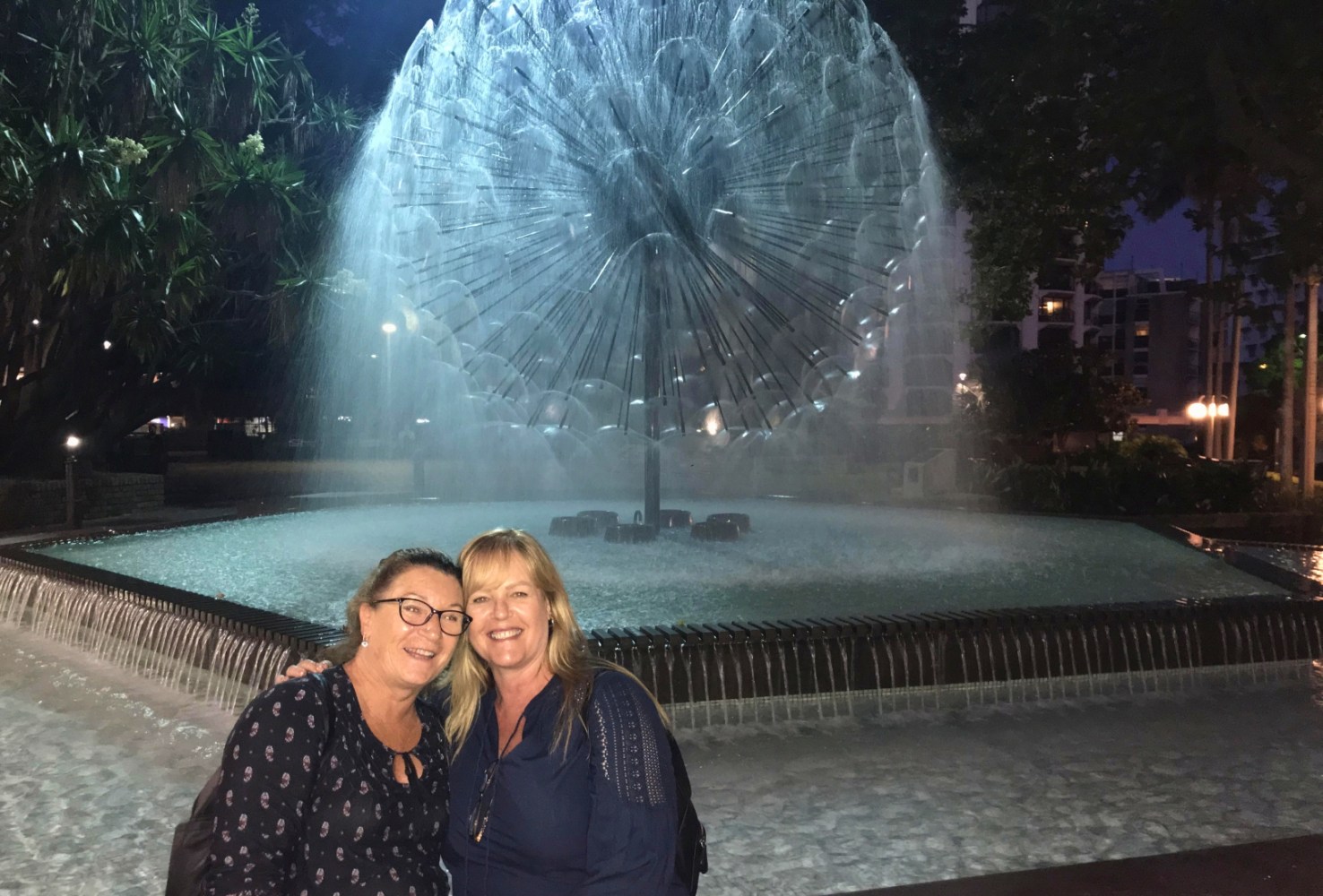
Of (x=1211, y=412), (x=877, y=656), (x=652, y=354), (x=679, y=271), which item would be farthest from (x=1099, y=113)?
(x=1211, y=412)

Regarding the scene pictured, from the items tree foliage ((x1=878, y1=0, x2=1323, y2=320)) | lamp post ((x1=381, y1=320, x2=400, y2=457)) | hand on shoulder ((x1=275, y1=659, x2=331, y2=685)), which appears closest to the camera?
hand on shoulder ((x1=275, y1=659, x2=331, y2=685))

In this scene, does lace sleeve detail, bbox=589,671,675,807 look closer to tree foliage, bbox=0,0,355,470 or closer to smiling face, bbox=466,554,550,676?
smiling face, bbox=466,554,550,676

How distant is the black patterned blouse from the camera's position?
2.01 metres

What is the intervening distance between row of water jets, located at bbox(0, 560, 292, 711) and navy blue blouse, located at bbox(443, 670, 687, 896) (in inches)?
170

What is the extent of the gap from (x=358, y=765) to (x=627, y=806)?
1.87 ft

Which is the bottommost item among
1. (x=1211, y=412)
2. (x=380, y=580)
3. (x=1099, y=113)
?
(x=380, y=580)

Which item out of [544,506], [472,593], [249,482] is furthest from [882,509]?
[249,482]

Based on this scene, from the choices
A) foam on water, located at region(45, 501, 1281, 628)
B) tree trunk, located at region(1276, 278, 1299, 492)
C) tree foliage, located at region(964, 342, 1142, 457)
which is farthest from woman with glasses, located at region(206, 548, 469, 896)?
tree foliage, located at region(964, 342, 1142, 457)

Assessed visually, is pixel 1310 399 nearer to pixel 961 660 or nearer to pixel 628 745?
pixel 961 660

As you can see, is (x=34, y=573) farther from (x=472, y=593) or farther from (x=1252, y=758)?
(x=1252, y=758)

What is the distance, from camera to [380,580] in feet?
7.76

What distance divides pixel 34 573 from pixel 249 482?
1918 cm

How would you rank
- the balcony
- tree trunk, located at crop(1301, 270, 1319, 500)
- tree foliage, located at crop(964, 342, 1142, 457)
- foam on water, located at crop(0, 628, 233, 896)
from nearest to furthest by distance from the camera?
1. foam on water, located at crop(0, 628, 233, 896)
2. tree trunk, located at crop(1301, 270, 1319, 500)
3. tree foliage, located at crop(964, 342, 1142, 457)
4. the balcony

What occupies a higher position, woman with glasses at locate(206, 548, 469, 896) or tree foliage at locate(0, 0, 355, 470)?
tree foliage at locate(0, 0, 355, 470)
